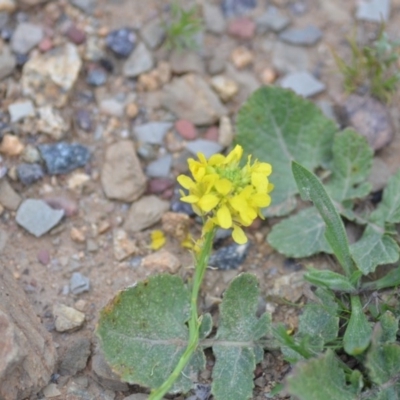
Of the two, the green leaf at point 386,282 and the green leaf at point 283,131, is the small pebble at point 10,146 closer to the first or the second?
the green leaf at point 283,131

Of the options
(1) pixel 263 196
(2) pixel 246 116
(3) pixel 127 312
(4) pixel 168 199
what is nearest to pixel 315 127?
(2) pixel 246 116

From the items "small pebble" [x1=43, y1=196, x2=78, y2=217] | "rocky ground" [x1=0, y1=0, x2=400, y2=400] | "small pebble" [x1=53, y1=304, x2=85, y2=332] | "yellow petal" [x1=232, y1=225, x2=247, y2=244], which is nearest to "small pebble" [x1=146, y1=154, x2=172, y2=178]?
"rocky ground" [x1=0, y1=0, x2=400, y2=400]

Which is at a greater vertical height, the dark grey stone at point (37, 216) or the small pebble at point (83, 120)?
the small pebble at point (83, 120)

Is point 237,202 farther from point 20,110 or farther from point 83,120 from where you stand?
point 20,110

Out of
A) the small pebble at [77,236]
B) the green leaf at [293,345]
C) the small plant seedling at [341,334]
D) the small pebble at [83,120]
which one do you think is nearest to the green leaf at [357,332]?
the small plant seedling at [341,334]

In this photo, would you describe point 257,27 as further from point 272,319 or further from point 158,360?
point 158,360

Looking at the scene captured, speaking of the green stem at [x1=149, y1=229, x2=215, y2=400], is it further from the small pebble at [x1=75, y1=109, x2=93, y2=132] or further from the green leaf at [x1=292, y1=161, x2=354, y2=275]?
the small pebble at [x1=75, y1=109, x2=93, y2=132]
